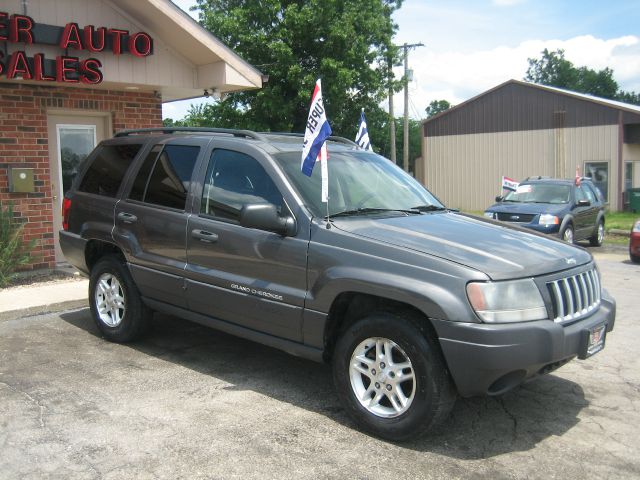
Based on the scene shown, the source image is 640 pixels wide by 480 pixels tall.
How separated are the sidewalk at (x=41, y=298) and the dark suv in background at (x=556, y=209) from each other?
8.47 meters

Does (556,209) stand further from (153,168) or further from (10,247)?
(10,247)

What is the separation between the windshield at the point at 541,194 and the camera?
14.0m

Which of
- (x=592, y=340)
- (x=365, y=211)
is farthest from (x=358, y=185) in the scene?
(x=592, y=340)

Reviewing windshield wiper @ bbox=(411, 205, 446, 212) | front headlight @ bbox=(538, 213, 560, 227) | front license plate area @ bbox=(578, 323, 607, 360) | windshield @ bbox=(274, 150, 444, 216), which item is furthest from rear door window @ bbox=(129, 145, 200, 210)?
front headlight @ bbox=(538, 213, 560, 227)

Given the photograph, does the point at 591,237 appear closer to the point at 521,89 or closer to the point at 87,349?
the point at 87,349

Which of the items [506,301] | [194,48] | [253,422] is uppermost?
[194,48]

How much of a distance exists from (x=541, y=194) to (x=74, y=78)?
1010 cm

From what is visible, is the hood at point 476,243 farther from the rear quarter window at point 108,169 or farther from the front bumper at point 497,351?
the rear quarter window at point 108,169

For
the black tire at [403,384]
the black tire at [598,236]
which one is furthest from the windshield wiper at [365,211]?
the black tire at [598,236]

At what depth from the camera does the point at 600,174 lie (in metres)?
26.2

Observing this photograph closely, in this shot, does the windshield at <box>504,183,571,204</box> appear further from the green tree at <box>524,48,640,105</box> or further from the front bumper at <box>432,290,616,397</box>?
the green tree at <box>524,48,640,105</box>

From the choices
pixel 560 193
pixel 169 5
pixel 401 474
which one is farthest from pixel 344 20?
pixel 401 474

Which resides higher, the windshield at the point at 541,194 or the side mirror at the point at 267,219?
the side mirror at the point at 267,219

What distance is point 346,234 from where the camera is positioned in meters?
4.22
